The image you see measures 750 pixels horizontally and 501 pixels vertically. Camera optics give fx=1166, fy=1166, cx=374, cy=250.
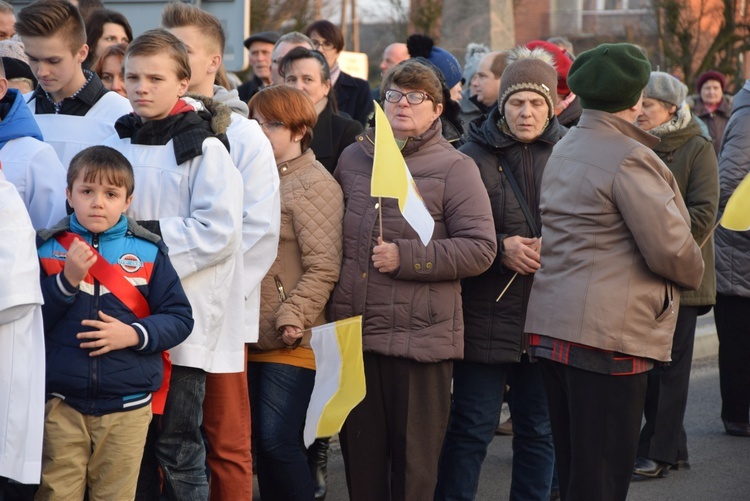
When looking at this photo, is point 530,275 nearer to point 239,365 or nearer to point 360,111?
point 239,365

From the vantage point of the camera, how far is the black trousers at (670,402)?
20.6 feet

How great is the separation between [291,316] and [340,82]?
3863mm

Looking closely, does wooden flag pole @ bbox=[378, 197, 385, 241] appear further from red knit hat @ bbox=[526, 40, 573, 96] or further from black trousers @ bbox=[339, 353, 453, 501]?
red knit hat @ bbox=[526, 40, 573, 96]

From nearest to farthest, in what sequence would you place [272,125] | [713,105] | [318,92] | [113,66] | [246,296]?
[246,296] < [272,125] < [113,66] < [318,92] < [713,105]

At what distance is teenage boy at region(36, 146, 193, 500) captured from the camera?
3891mm

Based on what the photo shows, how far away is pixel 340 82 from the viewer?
8.34 metres

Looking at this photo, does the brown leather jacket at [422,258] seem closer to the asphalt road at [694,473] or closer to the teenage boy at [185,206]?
the teenage boy at [185,206]

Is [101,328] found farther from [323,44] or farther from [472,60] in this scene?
[472,60]

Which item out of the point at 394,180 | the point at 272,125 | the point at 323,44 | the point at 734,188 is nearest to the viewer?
the point at 394,180

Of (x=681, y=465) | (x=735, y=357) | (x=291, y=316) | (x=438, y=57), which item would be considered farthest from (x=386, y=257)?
(x=735, y=357)

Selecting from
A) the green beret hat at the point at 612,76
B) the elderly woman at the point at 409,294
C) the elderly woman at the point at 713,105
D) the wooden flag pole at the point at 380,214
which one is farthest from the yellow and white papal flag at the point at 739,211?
the elderly woman at the point at 713,105

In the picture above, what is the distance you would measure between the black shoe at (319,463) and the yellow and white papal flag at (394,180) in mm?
1709

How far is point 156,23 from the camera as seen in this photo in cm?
693

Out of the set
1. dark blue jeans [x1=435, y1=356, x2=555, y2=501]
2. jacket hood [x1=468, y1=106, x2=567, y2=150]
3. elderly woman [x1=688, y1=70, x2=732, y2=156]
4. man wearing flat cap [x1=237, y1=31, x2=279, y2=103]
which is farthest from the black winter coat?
elderly woman [x1=688, y1=70, x2=732, y2=156]
